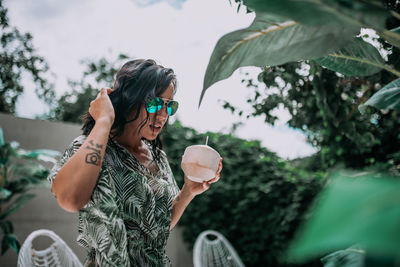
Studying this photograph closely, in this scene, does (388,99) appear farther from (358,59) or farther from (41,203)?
(41,203)

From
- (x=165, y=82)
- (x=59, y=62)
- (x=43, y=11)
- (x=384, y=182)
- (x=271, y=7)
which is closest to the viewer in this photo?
(x=384, y=182)

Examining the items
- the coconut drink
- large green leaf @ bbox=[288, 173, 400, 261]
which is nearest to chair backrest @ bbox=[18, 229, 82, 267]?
the coconut drink

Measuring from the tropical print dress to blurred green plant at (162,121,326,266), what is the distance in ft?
8.78

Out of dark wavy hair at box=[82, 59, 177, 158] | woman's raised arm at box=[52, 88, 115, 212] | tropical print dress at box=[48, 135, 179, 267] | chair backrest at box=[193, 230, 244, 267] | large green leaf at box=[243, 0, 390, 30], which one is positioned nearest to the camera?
large green leaf at box=[243, 0, 390, 30]

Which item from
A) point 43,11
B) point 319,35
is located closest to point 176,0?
point 43,11

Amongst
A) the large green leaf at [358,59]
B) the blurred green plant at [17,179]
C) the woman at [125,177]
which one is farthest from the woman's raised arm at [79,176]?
the blurred green plant at [17,179]

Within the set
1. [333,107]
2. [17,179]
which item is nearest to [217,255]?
[333,107]

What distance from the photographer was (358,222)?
0.22m

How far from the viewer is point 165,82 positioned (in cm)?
140

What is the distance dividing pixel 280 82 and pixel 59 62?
773 centimetres

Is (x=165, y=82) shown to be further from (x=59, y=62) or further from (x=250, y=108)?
(x=59, y=62)

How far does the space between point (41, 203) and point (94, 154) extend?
11.1 ft

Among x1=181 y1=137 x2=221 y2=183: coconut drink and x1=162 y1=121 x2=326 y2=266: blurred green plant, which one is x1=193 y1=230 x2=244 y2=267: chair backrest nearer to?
x1=162 y1=121 x2=326 y2=266: blurred green plant

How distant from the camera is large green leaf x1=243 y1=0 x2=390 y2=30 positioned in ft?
1.19
